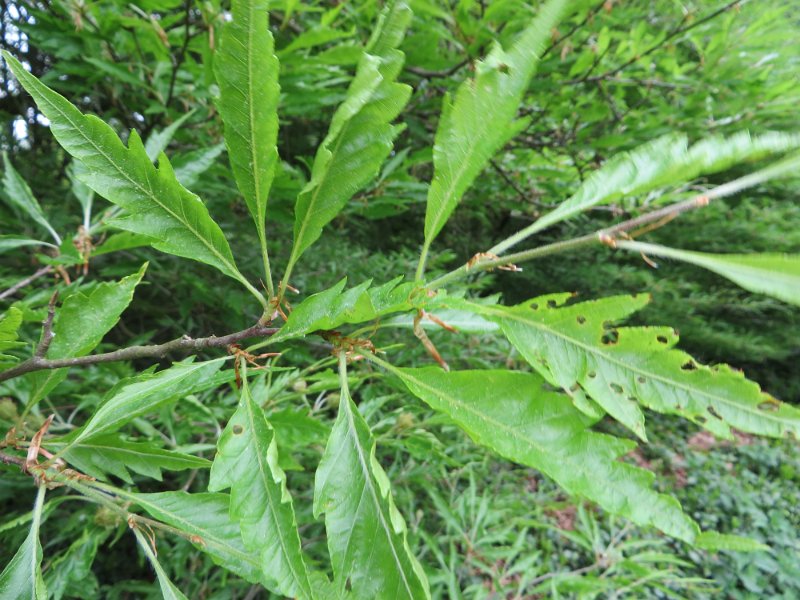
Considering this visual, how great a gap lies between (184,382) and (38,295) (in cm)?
65

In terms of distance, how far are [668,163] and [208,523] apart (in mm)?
579

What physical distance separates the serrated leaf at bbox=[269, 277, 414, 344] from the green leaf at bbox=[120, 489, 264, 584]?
27 centimetres

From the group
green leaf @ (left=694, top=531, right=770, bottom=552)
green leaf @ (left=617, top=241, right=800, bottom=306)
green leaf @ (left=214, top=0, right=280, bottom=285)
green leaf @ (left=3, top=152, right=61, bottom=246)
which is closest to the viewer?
green leaf @ (left=617, top=241, right=800, bottom=306)

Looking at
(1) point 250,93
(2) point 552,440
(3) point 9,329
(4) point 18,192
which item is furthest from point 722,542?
(4) point 18,192

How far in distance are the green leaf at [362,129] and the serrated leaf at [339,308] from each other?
0.34 ft

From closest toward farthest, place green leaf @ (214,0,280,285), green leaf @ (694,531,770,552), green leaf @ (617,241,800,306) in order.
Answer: green leaf @ (617,241,800,306) → green leaf @ (214,0,280,285) → green leaf @ (694,531,770,552)

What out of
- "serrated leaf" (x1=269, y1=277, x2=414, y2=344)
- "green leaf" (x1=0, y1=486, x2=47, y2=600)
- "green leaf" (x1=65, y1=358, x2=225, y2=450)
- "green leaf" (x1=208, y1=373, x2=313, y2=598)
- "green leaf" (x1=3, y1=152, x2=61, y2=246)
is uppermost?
"green leaf" (x1=3, y1=152, x2=61, y2=246)

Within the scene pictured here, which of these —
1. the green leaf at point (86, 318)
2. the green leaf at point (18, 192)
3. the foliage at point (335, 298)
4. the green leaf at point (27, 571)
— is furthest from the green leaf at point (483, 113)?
the green leaf at point (18, 192)

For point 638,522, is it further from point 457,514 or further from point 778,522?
point 778,522

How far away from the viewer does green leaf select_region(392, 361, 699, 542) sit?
0.36 metres

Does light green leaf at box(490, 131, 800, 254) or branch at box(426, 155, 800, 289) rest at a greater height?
light green leaf at box(490, 131, 800, 254)

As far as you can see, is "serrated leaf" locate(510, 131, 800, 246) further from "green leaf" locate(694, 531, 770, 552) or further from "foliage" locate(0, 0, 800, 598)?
"green leaf" locate(694, 531, 770, 552)

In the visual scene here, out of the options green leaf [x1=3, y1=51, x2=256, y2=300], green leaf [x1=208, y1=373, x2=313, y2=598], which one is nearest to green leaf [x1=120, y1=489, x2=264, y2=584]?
green leaf [x1=208, y1=373, x2=313, y2=598]

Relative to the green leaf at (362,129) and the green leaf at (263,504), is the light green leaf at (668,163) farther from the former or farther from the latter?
the green leaf at (263,504)
